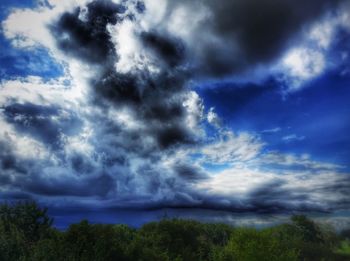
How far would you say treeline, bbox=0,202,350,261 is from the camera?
38.3m

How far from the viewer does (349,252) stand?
325 feet

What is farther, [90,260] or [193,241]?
[193,241]

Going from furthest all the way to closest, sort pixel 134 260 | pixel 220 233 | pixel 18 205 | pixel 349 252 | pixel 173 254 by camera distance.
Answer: pixel 220 233 → pixel 349 252 → pixel 18 205 → pixel 173 254 → pixel 134 260

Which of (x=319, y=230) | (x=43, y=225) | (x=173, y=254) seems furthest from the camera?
(x=319, y=230)

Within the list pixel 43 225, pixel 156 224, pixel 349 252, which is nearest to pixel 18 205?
pixel 43 225

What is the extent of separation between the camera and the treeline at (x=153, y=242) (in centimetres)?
3828

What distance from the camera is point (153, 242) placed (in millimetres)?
65938

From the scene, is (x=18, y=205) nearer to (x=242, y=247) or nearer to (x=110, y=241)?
(x=110, y=241)

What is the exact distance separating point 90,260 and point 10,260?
9.70 meters

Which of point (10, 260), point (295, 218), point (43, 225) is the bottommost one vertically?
point (10, 260)

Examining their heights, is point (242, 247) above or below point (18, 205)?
below

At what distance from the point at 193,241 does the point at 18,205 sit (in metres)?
42.2

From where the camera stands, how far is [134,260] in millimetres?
46125

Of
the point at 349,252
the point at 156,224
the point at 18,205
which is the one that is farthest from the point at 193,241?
the point at 349,252
